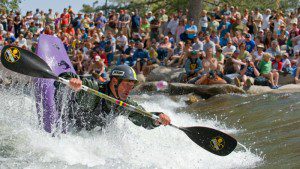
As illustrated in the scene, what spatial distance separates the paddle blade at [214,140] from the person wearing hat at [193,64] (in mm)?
8070

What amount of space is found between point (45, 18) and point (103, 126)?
17.1 meters

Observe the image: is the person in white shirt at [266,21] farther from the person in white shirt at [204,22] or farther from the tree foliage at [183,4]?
the tree foliage at [183,4]

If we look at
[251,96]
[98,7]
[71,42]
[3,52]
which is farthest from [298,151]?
[98,7]

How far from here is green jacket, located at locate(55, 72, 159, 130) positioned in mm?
7863

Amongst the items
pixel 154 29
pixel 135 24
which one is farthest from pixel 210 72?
pixel 135 24

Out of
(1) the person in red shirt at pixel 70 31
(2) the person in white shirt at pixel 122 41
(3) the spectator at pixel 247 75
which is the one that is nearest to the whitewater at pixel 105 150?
(3) the spectator at pixel 247 75

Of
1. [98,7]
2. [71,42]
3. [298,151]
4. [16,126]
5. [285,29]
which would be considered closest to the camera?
[298,151]

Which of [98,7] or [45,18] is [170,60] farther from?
[98,7]

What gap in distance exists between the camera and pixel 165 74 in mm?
18062

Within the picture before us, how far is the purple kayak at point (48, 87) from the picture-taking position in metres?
8.64

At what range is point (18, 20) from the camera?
76.7 ft

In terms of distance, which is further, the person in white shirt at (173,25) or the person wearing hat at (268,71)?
the person in white shirt at (173,25)

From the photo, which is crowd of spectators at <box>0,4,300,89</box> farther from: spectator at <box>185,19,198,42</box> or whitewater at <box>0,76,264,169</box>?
whitewater at <box>0,76,264,169</box>

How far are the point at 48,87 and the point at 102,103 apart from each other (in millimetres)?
1633
